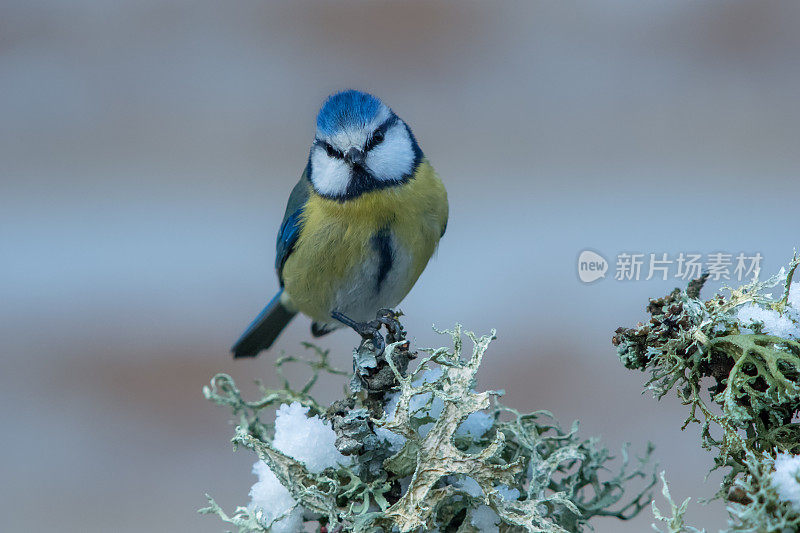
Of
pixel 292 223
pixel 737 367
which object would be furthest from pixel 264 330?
pixel 737 367

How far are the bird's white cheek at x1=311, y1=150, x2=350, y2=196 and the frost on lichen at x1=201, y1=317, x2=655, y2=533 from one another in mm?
377

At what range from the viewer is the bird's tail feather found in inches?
39.0

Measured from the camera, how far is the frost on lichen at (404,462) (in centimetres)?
38

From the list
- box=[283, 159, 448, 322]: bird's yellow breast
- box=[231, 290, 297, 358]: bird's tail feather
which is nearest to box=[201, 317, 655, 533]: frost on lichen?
box=[283, 159, 448, 322]: bird's yellow breast

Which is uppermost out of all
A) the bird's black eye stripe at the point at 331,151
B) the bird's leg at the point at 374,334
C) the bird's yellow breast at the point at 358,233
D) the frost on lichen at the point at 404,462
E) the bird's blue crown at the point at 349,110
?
the bird's blue crown at the point at 349,110

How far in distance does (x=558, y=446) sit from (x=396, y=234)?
1.14 ft

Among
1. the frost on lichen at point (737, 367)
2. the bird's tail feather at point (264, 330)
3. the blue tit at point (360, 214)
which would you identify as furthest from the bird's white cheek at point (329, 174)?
the frost on lichen at point (737, 367)

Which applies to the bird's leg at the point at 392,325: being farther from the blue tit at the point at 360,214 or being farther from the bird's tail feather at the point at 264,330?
the bird's tail feather at the point at 264,330

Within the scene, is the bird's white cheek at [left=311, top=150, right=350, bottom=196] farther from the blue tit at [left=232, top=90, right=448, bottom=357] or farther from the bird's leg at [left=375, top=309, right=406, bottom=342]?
the bird's leg at [left=375, top=309, right=406, bottom=342]

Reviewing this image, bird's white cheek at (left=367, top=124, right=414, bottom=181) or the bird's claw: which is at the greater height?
bird's white cheek at (left=367, top=124, right=414, bottom=181)

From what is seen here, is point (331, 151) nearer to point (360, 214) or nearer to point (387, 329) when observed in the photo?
point (360, 214)

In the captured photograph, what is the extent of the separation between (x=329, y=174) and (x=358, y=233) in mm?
79

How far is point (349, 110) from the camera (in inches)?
30.6

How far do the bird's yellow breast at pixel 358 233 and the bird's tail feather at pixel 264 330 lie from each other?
0.16 meters
